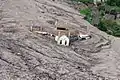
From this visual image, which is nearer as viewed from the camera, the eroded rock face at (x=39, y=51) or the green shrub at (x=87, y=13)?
the eroded rock face at (x=39, y=51)

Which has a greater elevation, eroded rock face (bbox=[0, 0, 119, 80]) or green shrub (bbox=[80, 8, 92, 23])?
eroded rock face (bbox=[0, 0, 119, 80])

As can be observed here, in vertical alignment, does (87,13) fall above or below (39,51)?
below

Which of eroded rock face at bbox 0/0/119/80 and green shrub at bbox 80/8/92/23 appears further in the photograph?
green shrub at bbox 80/8/92/23

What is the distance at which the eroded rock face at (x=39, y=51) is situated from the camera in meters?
23.4

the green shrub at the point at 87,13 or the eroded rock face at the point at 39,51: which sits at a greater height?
the eroded rock face at the point at 39,51

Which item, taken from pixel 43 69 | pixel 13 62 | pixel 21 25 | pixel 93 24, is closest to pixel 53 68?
pixel 43 69

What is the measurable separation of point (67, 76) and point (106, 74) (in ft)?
10.1

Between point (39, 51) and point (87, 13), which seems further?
point (87, 13)

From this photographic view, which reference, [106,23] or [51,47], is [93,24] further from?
[51,47]

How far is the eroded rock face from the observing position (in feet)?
76.8

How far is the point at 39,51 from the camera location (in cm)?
2720

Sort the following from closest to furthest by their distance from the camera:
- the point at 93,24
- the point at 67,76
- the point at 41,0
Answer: the point at 67,76 < the point at 93,24 < the point at 41,0

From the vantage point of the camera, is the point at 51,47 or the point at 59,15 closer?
the point at 51,47

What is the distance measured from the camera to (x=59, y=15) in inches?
1663
